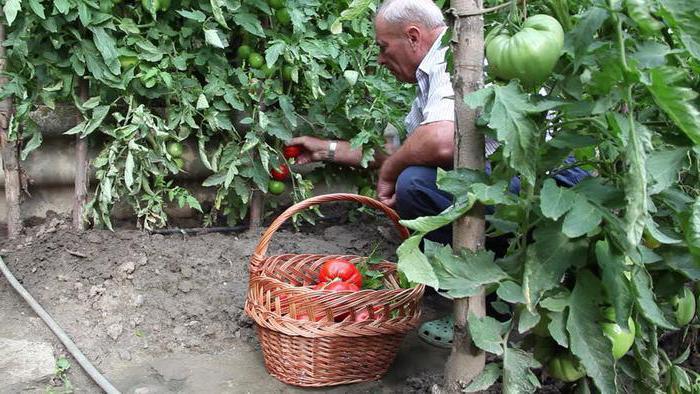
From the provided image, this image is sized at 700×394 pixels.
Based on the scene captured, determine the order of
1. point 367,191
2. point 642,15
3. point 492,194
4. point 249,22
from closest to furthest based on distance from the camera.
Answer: point 642,15, point 492,194, point 249,22, point 367,191

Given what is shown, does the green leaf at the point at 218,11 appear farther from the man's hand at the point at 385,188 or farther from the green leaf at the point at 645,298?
the green leaf at the point at 645,298

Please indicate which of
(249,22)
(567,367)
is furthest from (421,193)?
(567,367)

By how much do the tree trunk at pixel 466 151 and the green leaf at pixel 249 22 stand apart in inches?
67.1

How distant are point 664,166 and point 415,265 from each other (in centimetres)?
53

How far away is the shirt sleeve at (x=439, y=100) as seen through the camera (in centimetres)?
263

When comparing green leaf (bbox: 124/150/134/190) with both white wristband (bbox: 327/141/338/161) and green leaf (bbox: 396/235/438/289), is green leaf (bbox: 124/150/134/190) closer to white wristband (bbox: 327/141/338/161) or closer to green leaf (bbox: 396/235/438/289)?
white wristband (bbox: 327/141/338/161)

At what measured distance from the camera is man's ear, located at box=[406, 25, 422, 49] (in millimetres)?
2928

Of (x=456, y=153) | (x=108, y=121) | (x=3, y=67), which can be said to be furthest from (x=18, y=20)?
(x=456, y=153)

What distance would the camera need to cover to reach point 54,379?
2371 millimetres

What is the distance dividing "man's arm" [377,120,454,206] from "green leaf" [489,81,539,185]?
1.17 meters

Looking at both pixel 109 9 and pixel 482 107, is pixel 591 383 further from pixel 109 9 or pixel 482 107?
pixel 109 9

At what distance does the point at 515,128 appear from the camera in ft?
4.56

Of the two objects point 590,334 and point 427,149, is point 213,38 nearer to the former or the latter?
point 427,149

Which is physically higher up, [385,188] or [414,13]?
[414,13]
